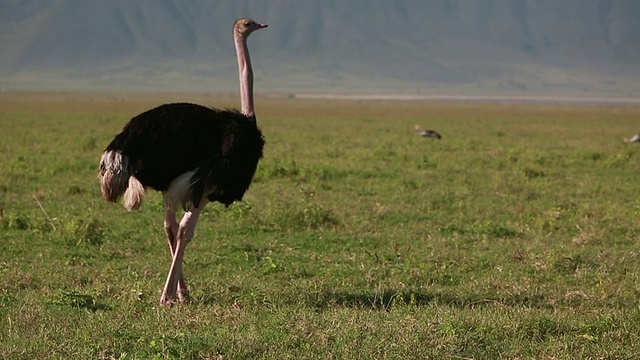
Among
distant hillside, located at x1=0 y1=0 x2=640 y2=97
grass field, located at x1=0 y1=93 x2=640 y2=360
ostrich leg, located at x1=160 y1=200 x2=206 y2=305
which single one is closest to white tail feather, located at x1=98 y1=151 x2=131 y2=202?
ostrich leg, located at x1=160 y1=200 x2=206 y2=305

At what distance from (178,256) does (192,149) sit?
27.1 inches

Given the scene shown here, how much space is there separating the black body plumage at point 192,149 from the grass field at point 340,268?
0.72 metres

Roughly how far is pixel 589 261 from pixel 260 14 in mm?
163371

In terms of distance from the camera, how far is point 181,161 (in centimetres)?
727

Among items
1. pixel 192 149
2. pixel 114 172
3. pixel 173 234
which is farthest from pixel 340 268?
pixel 114 172

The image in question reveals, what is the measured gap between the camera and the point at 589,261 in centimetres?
912

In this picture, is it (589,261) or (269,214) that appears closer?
(589,261)

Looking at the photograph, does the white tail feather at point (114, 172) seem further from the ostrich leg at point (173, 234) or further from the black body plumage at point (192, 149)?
the ostrich leg at point (173, 234)

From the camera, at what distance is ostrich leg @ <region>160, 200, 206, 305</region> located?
723cm

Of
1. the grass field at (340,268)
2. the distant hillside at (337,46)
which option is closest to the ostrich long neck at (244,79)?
the grass field at (340,268)

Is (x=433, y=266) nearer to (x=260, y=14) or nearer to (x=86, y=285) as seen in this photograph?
(x=86, y=285)

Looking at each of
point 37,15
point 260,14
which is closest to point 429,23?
point 260,14

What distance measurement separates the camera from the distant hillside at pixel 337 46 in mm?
128875


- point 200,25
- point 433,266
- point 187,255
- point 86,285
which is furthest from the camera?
point 200,25
